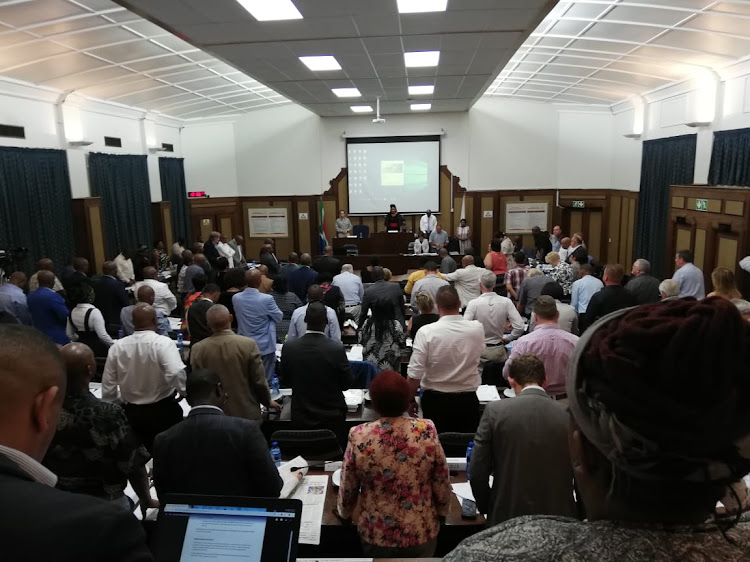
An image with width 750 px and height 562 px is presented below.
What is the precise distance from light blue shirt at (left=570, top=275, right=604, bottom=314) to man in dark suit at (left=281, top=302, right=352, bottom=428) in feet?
12.4

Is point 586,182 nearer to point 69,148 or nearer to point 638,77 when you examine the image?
point 638,77

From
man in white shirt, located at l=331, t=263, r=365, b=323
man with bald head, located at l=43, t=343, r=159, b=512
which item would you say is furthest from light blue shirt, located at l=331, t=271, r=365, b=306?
man with bald head, located at l=43, t=343, r=159, b=512

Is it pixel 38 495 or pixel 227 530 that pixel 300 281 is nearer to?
pixel 227 530

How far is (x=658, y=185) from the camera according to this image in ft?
36.2

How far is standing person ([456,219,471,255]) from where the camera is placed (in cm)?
1348

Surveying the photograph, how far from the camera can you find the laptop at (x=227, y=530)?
5.83ft

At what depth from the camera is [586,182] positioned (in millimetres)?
14539

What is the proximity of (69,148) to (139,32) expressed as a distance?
12.5 feet

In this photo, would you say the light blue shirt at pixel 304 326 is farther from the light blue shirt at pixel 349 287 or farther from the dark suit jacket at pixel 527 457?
the dark suit jacket at pixel 527 457

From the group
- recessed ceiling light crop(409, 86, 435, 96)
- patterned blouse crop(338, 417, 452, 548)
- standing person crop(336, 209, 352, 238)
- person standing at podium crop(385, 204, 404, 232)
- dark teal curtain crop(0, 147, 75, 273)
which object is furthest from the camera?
standing person crop(336, 209, 352, 238)

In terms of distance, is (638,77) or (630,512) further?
(638,77)

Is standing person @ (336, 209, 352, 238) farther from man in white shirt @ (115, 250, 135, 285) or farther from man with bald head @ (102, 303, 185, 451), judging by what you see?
man with bald head @ (102, 303, 185, 451)

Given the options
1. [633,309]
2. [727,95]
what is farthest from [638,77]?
[633,309]

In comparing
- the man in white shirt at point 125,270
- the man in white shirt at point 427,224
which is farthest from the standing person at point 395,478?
the man in white shirt at point 427,224
